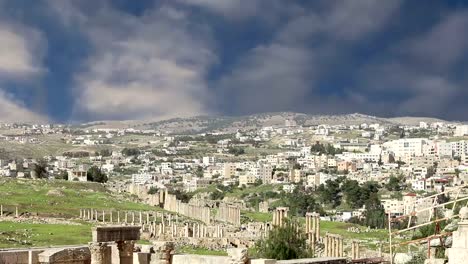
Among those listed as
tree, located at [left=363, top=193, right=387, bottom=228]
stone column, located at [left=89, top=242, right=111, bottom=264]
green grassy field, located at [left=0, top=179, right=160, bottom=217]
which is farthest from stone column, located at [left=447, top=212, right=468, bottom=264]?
tree, located at [left=363, top=193, right=387, bottom=228]

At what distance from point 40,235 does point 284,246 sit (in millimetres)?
19557

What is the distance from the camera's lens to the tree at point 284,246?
42.0 metres

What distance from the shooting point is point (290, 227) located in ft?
148

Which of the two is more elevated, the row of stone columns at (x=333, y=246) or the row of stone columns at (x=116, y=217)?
the row of stone columns at (x=116, y=217)

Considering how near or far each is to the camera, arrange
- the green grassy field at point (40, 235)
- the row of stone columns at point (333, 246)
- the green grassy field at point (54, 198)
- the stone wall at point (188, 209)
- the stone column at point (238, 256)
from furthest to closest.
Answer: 1. the stone wall at point (188, 209)
2. the green grassy field at point (54, 198)
3. the row of stone columns at point (333, 246)
4. the green grassy field at point (40, 235)
5. the stone column at point (238, 256)

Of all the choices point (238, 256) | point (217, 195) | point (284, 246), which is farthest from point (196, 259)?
point (217, 195)

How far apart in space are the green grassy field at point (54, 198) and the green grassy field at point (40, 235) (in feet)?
41.8

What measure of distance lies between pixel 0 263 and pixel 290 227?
1019 inches

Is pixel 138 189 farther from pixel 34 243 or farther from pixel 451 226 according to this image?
pixel 451 226

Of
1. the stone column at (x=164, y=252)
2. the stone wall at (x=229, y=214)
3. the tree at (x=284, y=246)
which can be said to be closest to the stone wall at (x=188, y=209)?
the stone wall at (x=229, y=214)

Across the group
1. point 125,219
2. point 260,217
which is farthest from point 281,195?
point 125,219

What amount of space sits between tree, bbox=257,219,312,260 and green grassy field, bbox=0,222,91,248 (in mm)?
12787

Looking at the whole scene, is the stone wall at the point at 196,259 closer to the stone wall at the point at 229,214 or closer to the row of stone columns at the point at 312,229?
the row of stone columns at the point at 312,229

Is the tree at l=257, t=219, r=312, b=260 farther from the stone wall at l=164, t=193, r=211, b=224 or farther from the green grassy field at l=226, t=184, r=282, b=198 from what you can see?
the green grassy field at l=226, t=184, r=282, b=198
